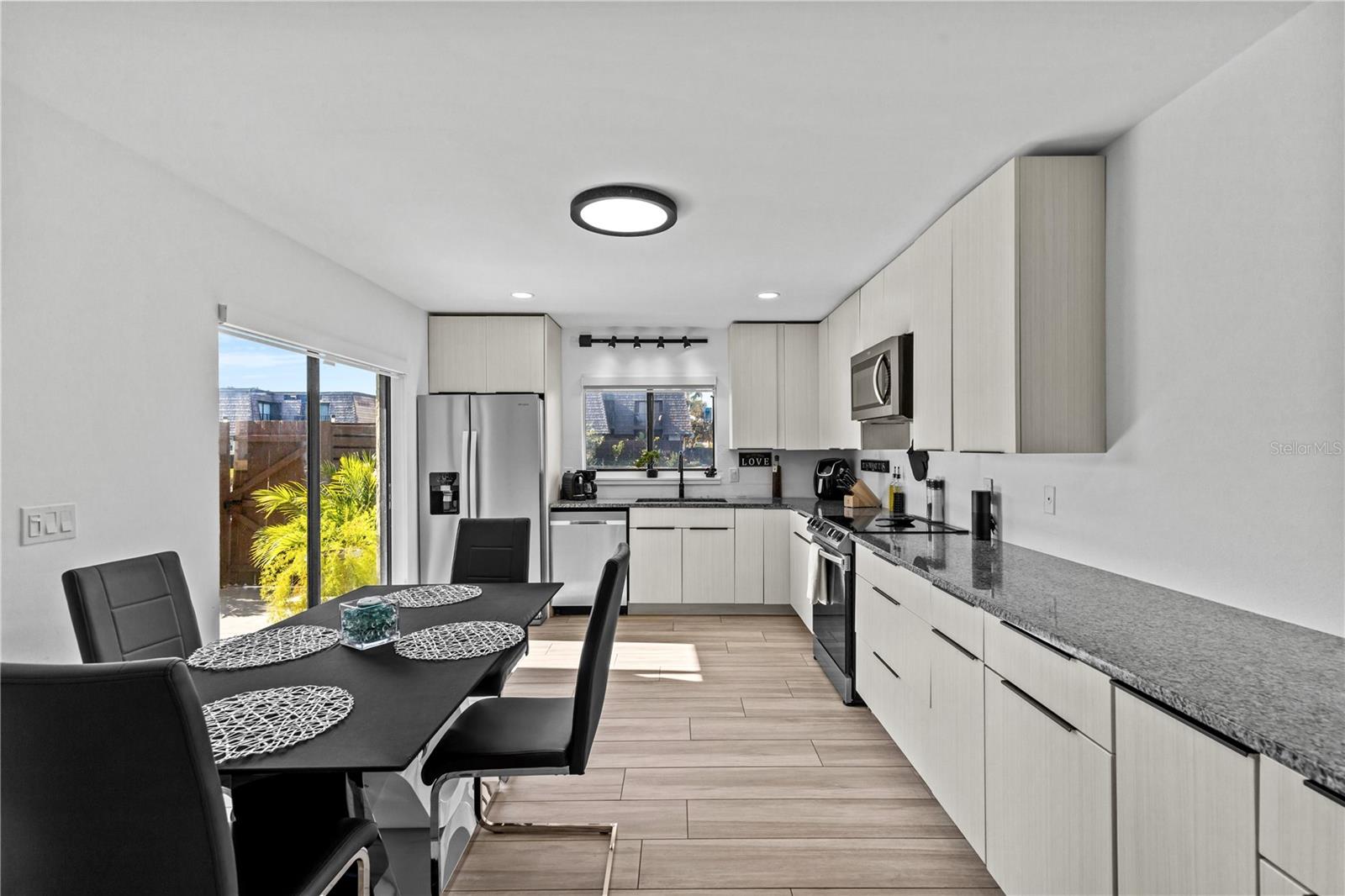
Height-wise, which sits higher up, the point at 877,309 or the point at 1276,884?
the point at 877,309

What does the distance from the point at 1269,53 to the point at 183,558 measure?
3.73m

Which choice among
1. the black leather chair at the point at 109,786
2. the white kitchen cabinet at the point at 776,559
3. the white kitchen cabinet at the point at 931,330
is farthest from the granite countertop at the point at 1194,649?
the white kitchen cabinet at the point at 776,559

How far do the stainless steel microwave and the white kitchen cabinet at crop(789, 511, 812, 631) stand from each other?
3.18ft

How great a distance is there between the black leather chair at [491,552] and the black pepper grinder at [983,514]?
6.96ft

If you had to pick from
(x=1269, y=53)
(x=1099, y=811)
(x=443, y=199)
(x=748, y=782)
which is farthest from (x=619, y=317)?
(x=1099, y=811)

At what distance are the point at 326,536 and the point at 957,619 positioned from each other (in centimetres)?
330

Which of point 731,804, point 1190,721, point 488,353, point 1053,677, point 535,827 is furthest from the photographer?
point 488,353

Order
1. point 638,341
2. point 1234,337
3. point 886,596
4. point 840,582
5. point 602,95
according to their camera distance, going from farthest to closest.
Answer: point 638,341, point 840,582, point 886,596, point 602,95, point 1234,337

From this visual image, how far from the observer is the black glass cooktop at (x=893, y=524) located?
10.9 feet

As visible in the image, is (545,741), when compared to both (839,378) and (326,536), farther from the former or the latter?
(839,378)

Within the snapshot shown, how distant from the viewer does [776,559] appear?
507 cm

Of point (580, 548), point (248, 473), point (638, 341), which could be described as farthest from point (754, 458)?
point (248, 473)

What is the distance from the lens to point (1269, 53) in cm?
163

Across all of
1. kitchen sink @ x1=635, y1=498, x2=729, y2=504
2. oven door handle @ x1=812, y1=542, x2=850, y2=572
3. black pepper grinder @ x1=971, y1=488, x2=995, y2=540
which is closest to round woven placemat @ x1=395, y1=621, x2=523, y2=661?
oven door handle @ x1=812, y1=542, x2=850, y2=572
